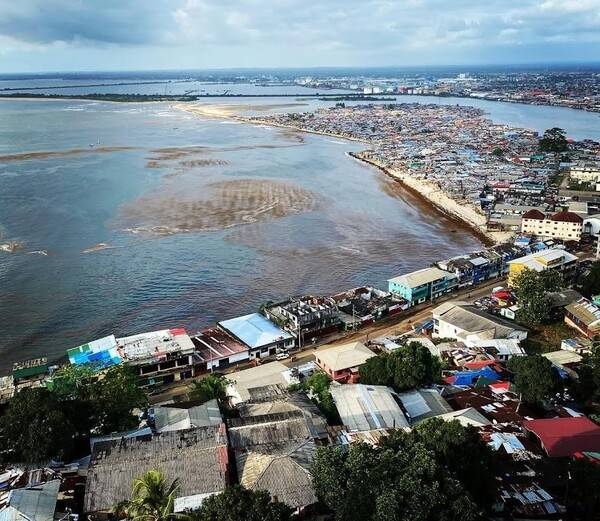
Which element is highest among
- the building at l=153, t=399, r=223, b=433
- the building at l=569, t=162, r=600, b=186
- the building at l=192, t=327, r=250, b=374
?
the building at l=153, t=399, r=223, b=433

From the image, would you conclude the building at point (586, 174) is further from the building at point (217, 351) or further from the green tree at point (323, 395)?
the green tree at point (323, 395)

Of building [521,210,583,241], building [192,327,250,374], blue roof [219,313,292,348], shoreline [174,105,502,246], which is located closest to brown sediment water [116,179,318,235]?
shoreline [174,105,502,246]

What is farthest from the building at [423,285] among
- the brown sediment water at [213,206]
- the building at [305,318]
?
the brown sediment water at [213,206]

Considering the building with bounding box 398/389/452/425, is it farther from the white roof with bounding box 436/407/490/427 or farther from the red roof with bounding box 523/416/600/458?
the red roof with bounding box 523/416/600/458

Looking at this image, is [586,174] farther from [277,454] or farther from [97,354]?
[277,454]

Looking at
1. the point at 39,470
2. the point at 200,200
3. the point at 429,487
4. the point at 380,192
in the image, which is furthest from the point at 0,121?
the point at 429,487

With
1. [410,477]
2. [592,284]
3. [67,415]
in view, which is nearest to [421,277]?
[592,284]
